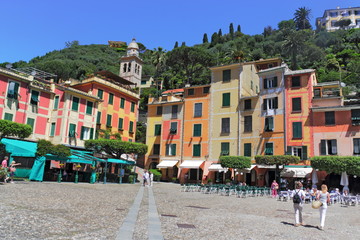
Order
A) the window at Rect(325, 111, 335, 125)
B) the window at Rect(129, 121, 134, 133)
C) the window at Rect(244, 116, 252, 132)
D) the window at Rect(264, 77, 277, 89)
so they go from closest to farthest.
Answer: the window at Rect(325, 111, 335, 125), the window at Rect(264, 77, 277, 89), the window at Rect(244, 116, 252, 132), the window at Rect(129, 121, 134, 133)

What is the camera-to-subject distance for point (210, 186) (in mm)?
25672

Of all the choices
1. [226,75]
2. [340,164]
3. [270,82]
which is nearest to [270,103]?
[270,82]

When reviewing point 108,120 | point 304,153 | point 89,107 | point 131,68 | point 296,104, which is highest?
point 131,68

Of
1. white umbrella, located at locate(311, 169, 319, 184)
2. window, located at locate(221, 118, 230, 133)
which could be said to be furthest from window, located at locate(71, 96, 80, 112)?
white umbrella, located at locate(311, 169, 319, 184)

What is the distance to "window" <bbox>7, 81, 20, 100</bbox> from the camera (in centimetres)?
3084

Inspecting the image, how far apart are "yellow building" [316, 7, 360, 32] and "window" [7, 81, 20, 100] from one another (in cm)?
12433

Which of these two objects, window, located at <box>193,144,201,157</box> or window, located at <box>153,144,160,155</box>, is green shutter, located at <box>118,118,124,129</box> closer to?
window, located at <box>153,144,160,155</box>

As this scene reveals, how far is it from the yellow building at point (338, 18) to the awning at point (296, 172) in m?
111

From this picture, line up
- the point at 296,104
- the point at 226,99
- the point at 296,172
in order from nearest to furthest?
the point at 296,172
the point at 296,104
the point at 226,99

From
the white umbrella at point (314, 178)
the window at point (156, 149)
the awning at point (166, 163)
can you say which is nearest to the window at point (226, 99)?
the awning at point (166, 163)

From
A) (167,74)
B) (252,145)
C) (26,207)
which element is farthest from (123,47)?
(26,207)

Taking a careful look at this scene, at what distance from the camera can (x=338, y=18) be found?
13062 cm

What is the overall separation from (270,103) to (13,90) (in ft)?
91.3

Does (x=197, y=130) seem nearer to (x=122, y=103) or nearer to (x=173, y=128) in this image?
(x=173, y=128)
